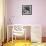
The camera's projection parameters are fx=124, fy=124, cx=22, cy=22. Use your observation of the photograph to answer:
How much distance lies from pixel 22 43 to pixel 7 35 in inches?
11.3

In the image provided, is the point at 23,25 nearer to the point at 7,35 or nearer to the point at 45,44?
the point at 7,35

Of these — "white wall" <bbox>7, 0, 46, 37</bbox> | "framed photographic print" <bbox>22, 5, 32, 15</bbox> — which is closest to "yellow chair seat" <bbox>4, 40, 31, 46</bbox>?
"white wall" <bbox>7, 0, 46, 37</bbox>

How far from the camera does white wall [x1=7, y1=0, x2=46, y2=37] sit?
2115 millimetres

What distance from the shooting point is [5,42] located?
211 cm

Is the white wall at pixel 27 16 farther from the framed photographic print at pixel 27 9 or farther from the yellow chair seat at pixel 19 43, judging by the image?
the yellow chair seat at pixel 19 43

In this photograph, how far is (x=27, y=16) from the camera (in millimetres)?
2125

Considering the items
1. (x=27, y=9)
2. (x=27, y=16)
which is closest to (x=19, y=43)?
(x=27, y=16)

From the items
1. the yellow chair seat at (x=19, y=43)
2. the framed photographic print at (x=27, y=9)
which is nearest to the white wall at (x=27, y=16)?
the framed photographic print at (x=27, y=9)

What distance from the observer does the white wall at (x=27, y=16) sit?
2.12 m

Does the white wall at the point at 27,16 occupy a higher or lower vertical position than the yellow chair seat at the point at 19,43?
higher

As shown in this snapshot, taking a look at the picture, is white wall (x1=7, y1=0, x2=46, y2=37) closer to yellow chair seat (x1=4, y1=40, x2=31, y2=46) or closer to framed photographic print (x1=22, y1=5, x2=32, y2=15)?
framed photographic print (x1=22, y1=5, x2=32, y2=15)

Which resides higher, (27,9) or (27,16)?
(27,9)

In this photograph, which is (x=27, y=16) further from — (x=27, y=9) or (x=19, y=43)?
(x=19, y=43)

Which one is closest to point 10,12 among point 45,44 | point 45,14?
point 45,14
